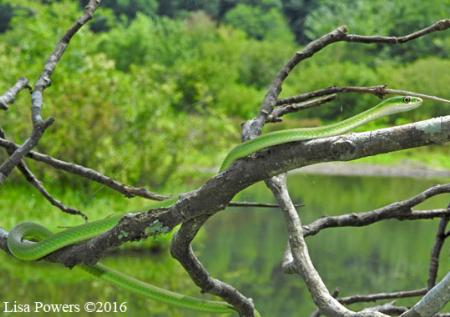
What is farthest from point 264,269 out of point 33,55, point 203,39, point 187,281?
point 203,39

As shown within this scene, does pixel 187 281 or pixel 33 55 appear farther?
pixel 33 55

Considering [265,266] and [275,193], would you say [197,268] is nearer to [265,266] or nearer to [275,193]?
[275,193]

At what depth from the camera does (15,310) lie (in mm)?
5094

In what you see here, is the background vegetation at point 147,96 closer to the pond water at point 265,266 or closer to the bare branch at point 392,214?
the pond water at point 265,266

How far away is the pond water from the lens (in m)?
5.37

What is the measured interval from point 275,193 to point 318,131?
21 cm

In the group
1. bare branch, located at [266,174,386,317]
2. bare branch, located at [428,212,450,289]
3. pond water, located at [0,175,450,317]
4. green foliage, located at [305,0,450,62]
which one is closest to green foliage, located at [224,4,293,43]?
green foliage, located at [305,0,450,62]

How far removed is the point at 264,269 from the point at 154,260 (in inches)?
32.9

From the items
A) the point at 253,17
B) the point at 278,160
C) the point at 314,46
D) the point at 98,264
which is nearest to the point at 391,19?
the point at 314,46

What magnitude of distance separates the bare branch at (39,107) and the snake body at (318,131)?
236 mm

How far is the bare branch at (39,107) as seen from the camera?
975 millimetres

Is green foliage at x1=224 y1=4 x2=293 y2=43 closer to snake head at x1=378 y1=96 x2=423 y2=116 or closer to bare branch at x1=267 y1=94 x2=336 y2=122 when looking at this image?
bare branch at x1=267 y1=94 x2=336 y2=122

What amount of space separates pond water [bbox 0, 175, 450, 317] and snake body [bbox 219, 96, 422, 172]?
3.56 m

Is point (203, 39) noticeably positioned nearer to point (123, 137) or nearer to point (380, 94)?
point (123, 137)
